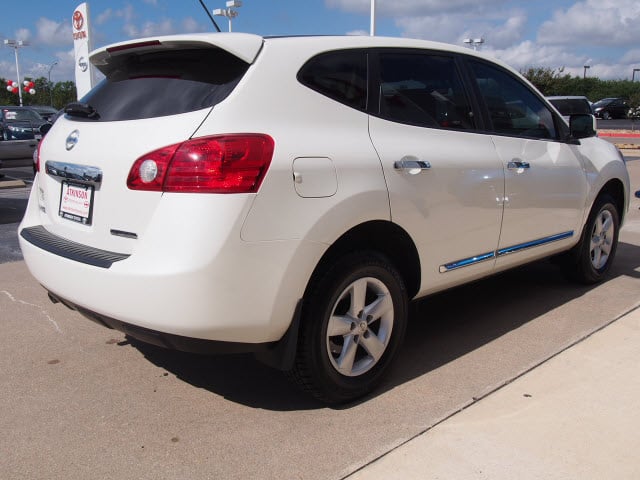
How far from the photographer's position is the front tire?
9.14 feet

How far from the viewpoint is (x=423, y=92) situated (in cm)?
342

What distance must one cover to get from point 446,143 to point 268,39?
3.80 ft

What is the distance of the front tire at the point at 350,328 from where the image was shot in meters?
2.79

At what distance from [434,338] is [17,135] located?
11.7 metres

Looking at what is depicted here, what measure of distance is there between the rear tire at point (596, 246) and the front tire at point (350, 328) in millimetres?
2288

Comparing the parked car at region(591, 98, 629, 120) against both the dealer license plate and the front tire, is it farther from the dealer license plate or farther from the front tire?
the dealer license plate

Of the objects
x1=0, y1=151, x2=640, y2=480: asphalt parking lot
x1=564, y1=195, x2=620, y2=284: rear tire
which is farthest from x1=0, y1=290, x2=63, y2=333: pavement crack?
x1=564, y1=195, x2=620, y2=284: rear tire

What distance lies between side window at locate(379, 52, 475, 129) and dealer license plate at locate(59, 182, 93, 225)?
149 centimetres

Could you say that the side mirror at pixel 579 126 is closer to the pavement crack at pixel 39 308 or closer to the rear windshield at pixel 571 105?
the pavement crack at pixel 39 308

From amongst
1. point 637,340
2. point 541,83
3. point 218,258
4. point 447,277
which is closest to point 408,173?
point 447,277

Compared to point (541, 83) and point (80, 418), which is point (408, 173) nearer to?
point (80, 418)

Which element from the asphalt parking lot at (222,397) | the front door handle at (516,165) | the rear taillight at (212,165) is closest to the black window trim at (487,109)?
the front door handle at (516,165)

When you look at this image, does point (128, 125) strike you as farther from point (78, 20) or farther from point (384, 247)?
point (78, 20)

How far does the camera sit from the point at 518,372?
336cm
